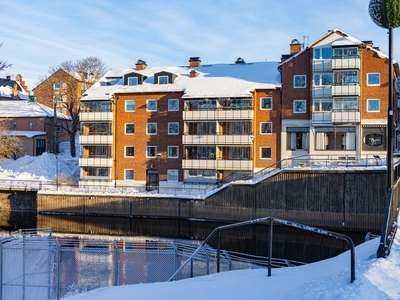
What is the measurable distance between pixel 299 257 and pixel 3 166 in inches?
1634

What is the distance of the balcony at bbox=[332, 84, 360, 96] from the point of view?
41688mm

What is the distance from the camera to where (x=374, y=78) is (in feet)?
139

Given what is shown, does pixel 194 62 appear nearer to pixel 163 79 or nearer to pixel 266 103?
pixel 163 79

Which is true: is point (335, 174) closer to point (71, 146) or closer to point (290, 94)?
point (290, 94)

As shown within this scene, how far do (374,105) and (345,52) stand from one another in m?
5.46

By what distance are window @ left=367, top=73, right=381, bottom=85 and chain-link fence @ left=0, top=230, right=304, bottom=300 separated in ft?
94.9

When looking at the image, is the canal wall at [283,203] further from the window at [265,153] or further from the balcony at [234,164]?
the window at [265,153]

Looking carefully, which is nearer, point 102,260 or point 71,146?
point 102,260

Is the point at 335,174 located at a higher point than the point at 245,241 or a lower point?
higher

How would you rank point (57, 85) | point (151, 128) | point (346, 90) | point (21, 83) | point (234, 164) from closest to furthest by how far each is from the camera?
point (346, 90) < point (234, 164) < point (151, 128) < point (57, 85) < point (21, 83)

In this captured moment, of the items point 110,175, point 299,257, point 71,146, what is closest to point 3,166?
point 71,146

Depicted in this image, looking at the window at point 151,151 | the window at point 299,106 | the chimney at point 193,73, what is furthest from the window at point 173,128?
Result: the window at point 299,106

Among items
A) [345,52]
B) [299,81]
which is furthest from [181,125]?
[345,52]

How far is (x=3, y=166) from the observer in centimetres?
5491
